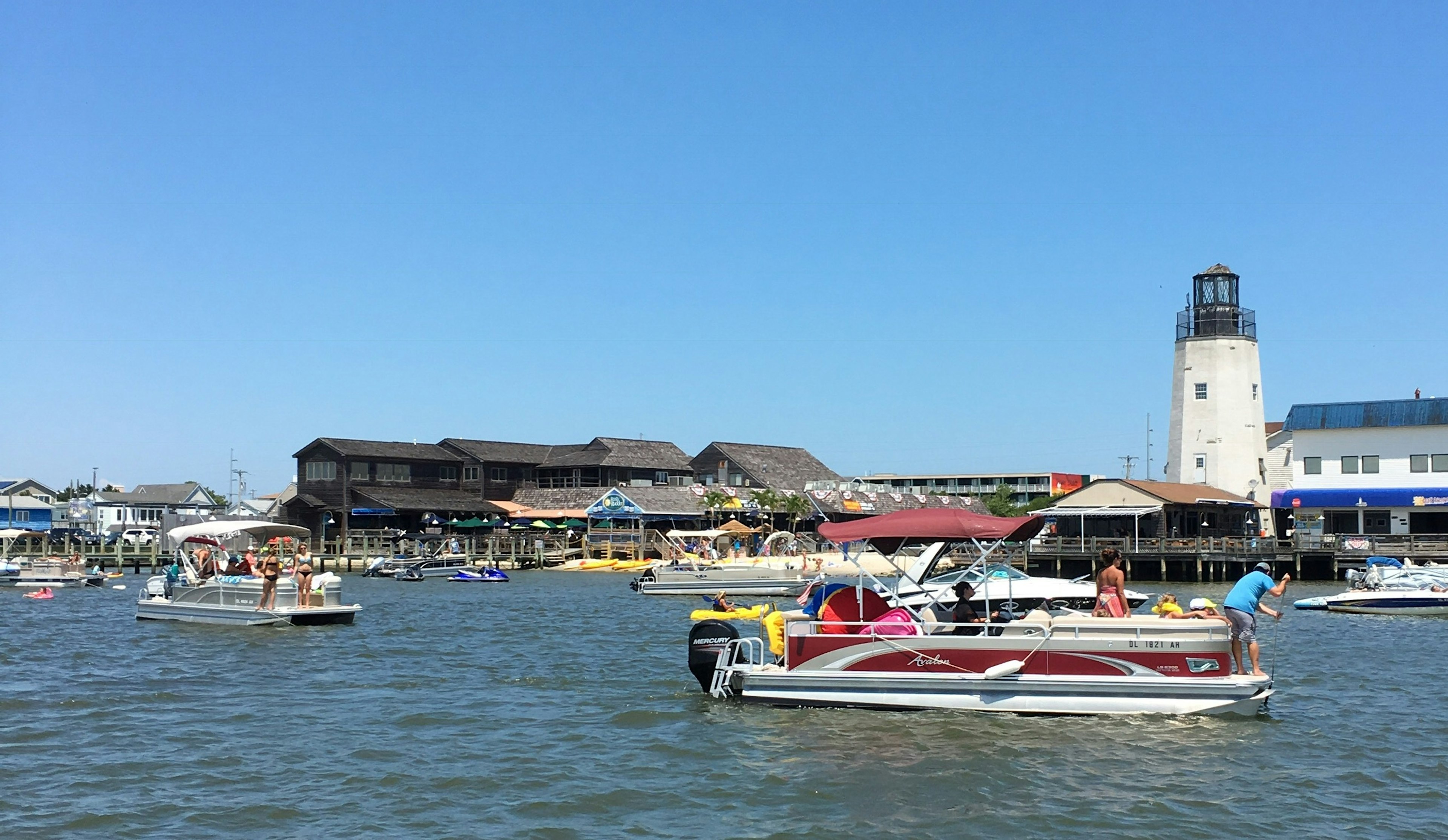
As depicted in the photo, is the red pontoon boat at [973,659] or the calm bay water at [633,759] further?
the red pontoon boat at [973,659]

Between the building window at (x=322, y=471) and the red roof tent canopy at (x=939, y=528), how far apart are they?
6720 centimetres

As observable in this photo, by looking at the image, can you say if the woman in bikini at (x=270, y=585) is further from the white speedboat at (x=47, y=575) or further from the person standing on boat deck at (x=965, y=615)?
the white speedboat at (x=47, y=575)

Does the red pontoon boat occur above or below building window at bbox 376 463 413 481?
below

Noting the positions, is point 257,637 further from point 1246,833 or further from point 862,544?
point 1246,833

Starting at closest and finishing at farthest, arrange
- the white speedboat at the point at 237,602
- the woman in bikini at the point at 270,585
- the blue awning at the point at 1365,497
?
the woman in bikini at the point at 270,585 < the white speedboat at the point at 237,602 < the blue awning at the point at 1365,497

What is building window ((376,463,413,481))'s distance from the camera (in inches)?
3310

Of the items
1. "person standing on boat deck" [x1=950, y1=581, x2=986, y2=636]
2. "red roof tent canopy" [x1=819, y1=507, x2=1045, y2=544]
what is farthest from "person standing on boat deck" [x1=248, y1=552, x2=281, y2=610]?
"person standing on boat deck" [x1=950, y1=581, x2=986, y2=636]

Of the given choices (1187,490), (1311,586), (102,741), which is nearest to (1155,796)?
(102,741)

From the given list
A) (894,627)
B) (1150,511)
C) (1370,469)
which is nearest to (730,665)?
(894,627)

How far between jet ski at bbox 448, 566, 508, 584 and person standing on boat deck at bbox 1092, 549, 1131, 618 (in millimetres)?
47882

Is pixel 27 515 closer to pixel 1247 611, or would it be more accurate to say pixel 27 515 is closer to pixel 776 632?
pixel 776 632

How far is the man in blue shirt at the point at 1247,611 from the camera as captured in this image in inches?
685

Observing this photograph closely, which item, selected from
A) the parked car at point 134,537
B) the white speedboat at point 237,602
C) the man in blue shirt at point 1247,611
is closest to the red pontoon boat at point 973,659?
the man in blue shirt at point 1247,611

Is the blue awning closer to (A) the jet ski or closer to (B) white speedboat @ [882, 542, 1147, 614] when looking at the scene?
(B) white speedboat @ [882, 542, 1147, 614]
